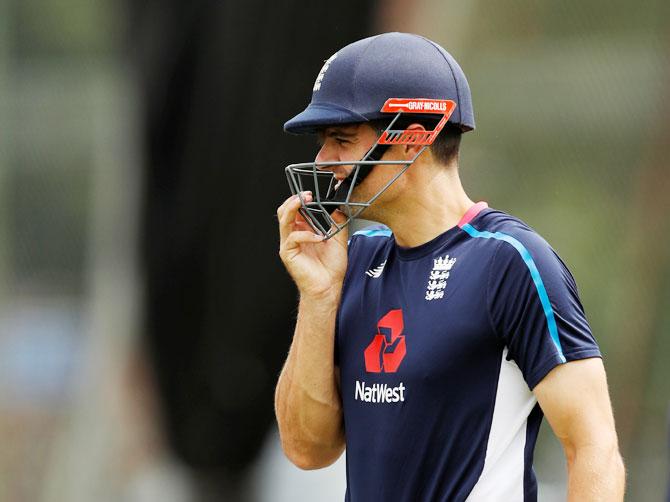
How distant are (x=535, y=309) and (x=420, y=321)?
282 mm

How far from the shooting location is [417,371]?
7.41 feet

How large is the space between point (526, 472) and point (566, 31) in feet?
8.47

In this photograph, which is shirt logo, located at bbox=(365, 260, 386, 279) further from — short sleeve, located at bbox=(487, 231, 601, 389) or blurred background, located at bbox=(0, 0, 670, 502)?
blurred background, located at bbox=(0, 0, 670, 502)

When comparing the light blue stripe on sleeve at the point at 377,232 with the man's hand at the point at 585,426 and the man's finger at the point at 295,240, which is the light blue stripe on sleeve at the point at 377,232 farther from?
the man's hand at the point at 585,426

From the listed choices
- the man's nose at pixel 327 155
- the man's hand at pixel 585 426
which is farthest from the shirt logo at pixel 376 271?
the man's hand at pixel 585 426

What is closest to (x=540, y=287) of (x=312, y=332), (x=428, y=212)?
(x=428, y=212)

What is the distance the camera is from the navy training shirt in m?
2.13

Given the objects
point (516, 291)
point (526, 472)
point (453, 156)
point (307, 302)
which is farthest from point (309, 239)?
point (526, 472)

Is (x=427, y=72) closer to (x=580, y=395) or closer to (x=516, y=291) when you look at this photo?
(x=516, y=291)

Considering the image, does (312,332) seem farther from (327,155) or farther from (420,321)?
(327,155)

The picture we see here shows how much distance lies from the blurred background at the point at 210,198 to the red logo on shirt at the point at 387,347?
2.08 m

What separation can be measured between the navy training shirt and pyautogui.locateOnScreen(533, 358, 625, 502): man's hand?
0.10 ft

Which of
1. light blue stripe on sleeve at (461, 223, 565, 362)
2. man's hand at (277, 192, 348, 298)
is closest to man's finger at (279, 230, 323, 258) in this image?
man's hand at (277, 192, 348, 298)

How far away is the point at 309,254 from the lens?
2.55 m
